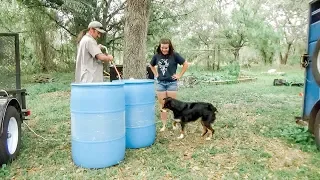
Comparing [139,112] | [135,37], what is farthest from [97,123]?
[135,37]

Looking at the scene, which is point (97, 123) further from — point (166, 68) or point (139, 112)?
point (166, 68)

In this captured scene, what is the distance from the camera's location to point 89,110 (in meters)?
3.15

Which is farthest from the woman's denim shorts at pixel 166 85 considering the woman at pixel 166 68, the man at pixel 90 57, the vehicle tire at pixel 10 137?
the vehicle tire at pixel 10 137

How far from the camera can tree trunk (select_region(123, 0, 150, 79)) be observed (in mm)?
5789

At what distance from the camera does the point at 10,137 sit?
3.56 metres

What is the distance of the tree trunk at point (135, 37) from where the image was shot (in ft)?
19.0

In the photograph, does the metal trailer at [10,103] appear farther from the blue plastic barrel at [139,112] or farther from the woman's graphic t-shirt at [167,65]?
the woman's graphic t-shirt at [167,65]

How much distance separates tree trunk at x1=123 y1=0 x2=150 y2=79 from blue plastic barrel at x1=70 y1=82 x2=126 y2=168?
105 inches

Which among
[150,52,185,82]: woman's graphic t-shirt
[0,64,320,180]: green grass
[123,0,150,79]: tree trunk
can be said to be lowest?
[0,64,320,180]: green grass

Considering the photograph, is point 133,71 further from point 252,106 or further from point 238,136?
point 252,106

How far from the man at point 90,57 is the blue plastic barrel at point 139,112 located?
1.40 ft

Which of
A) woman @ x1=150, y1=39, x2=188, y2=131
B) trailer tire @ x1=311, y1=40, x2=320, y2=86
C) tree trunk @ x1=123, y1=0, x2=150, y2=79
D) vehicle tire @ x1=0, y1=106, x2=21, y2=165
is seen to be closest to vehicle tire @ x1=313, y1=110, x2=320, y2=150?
trailer tire @ x1=311, y1=40, x2=320, y2=86

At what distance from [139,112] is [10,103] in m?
1.63

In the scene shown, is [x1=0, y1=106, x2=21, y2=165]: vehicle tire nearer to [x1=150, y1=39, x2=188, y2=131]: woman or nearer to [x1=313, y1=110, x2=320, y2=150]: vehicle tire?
[x1=150, y1=39, x2=188, y2=131]: woman
